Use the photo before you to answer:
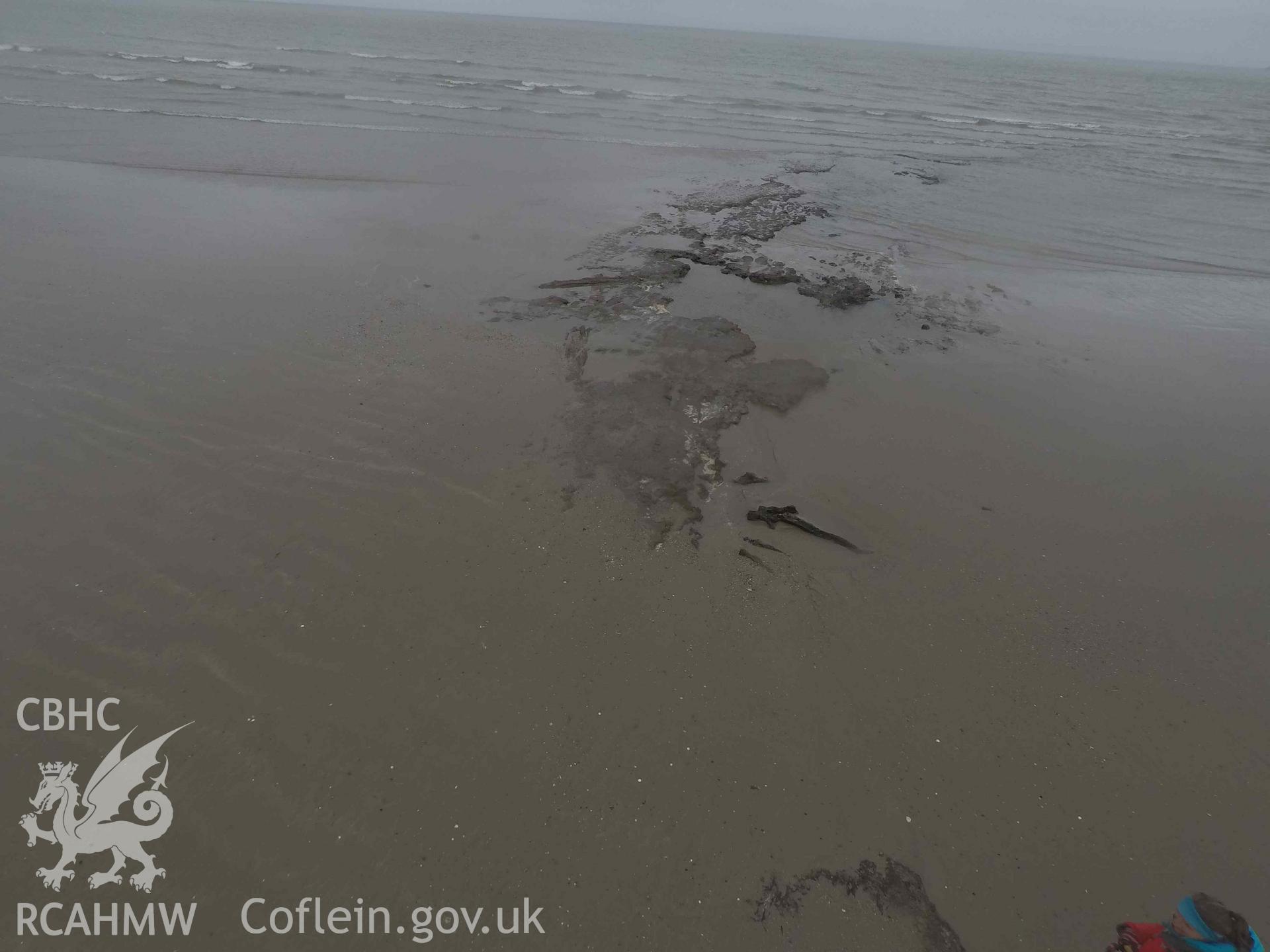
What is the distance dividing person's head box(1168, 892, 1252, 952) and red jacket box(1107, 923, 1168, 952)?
0.14 m

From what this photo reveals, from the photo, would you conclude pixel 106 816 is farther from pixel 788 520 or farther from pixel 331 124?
pixel 331 124

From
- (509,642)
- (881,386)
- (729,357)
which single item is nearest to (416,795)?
(509,642)

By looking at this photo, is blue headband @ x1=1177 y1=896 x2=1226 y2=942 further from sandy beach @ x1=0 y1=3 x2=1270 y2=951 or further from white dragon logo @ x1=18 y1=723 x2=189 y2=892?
white dragon logo @ x1=18 y1=723 x2=189 y2=892

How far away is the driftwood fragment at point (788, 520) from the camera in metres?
5.47

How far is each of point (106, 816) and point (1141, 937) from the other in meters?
5.59

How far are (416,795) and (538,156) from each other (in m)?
18.5

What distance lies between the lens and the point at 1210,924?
2.41 meters

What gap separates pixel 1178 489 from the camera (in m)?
6.36

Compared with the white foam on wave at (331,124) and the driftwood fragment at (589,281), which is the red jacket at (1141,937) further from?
the white foam on wave at (331,124)

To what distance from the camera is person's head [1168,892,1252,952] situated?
2.36m

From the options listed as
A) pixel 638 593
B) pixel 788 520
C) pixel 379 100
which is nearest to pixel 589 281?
pixel 788 520

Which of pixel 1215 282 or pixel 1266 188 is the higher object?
pixel 1266 188

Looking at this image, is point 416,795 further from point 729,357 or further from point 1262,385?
point 1262,385

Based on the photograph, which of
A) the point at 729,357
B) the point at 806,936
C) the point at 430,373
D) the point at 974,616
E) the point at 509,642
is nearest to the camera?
the point at 806,936
